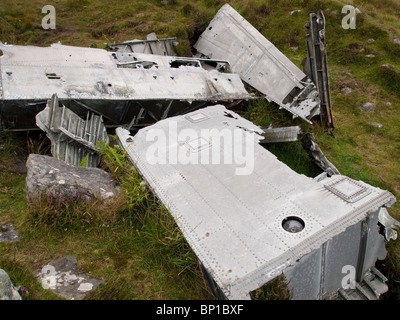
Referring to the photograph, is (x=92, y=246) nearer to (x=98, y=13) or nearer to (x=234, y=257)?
(x=234, y=257)

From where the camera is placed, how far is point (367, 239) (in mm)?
3586

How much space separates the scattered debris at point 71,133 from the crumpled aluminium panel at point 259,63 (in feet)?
12.5

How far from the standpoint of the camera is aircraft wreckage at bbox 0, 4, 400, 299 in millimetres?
3340

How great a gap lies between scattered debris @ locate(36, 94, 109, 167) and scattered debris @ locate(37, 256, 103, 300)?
1860 millimetres

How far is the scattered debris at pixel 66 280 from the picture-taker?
3406 millimetres

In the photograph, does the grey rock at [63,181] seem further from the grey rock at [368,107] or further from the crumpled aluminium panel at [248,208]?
the grey rock at [368,107]

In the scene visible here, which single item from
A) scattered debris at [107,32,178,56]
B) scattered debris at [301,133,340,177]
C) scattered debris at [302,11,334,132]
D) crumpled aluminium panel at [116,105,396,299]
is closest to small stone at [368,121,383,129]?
scattered debris at [302,11,334,132]

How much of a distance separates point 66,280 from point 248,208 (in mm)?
2061

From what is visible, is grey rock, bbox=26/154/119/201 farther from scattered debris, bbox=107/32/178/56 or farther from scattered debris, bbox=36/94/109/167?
scattered debris, bbox=107/32/178/56

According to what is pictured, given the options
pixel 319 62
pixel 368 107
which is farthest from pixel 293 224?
pixel 368 107

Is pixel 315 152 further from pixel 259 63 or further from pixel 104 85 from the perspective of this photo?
pixel 104 85

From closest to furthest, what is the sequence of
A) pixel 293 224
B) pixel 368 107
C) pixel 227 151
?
pixel 293 224 → pixel 227 151 → pixel 368 107

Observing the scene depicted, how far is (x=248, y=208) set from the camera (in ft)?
12.2
